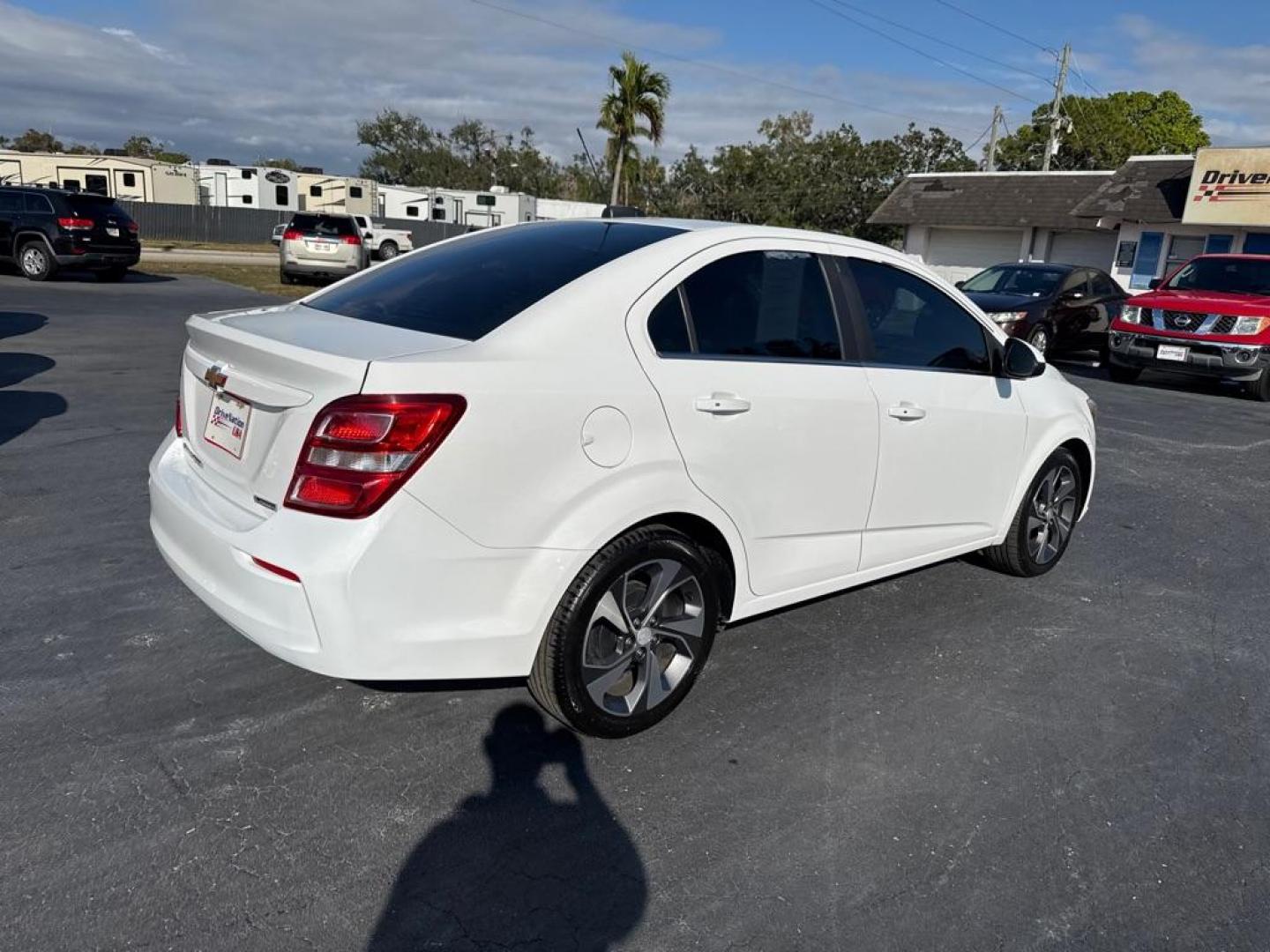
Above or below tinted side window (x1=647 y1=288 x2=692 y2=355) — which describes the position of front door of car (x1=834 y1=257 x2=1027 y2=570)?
below

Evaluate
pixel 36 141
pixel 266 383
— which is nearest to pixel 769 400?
pixel 266 383

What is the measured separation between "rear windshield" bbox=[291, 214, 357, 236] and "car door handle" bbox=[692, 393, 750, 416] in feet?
66.1

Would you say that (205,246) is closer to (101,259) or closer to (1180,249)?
(101,259)

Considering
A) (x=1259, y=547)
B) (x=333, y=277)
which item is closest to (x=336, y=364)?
(x=1259, y=547)

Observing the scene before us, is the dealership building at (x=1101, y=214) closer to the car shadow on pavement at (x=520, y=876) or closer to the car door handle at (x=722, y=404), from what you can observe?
the car door handle at (x=722, y=404)

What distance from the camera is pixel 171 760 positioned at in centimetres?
300

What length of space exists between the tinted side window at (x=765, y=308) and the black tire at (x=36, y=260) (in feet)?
62.6

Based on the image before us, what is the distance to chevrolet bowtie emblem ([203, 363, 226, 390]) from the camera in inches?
122

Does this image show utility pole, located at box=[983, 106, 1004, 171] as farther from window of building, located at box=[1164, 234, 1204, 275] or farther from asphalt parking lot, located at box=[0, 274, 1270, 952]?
asphalt parking lot, located at box=[0, 274, 1270, 952]

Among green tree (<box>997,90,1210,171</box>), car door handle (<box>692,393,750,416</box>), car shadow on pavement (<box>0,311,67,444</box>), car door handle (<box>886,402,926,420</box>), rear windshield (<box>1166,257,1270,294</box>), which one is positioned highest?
green tree (<box>997,90,1210,171</box>)

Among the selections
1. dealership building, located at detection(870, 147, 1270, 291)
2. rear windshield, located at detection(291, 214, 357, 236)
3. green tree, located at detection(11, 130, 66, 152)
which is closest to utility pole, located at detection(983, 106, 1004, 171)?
dealership building, located at detection(870, 147, 1270, 291)

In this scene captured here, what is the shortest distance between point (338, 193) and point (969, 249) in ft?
99.1

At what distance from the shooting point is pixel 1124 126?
5462 centimetres

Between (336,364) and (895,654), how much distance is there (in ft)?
8.53
